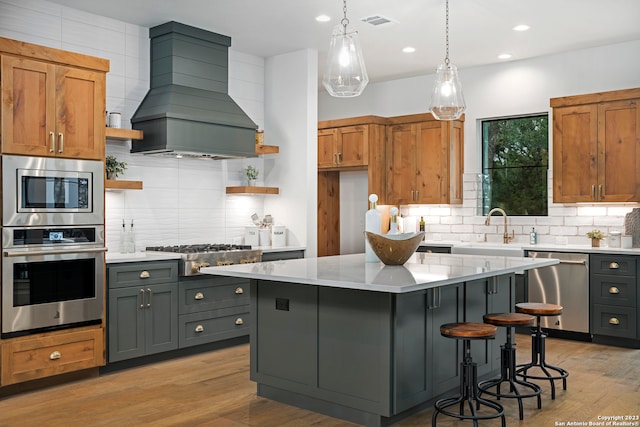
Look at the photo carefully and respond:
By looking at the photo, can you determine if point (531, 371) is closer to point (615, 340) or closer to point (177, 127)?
point (615, 340)

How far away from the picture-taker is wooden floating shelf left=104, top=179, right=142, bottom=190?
524 cm

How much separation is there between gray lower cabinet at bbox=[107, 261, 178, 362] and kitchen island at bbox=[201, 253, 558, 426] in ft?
4.23

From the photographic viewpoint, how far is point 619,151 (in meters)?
6.09

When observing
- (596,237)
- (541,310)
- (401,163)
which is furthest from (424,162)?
(541,310)

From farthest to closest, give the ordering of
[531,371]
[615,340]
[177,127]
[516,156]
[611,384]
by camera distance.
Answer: [516,156] → [615,340] → [177,127] → [531,371] → [611,384]

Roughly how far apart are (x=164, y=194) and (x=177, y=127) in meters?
0.80

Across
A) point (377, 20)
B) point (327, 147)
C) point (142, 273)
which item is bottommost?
point (142, 273)

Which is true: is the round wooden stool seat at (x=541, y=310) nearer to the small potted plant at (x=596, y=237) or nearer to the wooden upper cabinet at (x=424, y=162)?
the small potted plant at (x=596, y=237)

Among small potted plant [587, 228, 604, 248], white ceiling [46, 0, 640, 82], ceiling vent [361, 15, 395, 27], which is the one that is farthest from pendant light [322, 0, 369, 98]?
small potted plant [587, 228, 604, 248]

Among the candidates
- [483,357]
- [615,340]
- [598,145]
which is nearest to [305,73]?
[598,145]

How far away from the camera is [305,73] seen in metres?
6.73

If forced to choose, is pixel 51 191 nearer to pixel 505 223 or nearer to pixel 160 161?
pixel 160 161

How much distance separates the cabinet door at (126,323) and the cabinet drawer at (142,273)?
0.19 feet

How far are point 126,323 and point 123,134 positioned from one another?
1607 millimetres
